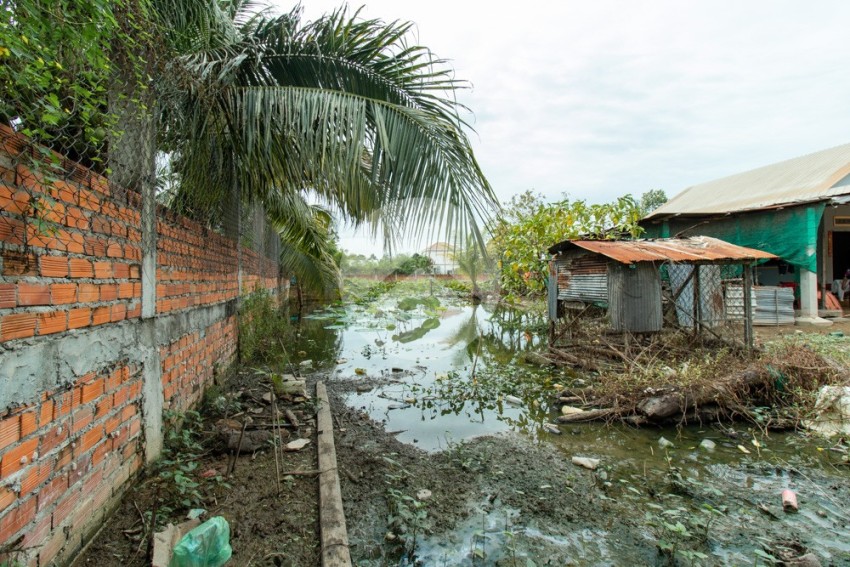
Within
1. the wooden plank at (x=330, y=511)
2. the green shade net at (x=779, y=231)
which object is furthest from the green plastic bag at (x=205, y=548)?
the green shade net at (x=779, y=231)

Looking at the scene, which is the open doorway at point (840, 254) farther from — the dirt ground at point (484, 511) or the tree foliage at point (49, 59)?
the tree foliage at point (49, 59)

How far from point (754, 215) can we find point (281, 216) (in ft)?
35.1

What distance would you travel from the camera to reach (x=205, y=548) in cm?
186

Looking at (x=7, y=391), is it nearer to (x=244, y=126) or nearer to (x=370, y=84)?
(x=244, y=126)

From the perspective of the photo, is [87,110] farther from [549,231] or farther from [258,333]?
[549,231]

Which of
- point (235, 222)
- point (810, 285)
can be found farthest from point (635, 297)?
point (810, 285)

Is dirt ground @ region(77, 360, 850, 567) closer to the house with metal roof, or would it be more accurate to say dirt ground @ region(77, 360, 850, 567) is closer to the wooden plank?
the wooden plank

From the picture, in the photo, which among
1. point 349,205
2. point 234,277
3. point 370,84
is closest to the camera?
point 370,84

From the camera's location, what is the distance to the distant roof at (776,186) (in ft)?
35.2

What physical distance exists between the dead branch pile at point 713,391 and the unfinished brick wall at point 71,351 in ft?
12.2

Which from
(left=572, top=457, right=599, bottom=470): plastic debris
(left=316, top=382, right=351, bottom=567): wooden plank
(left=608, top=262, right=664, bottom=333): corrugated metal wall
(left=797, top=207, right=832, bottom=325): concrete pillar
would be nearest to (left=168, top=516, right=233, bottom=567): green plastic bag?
(left=316, top=382, right=351, bottom=567): wooden plank

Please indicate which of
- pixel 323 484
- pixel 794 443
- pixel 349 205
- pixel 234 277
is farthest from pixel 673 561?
pixel 234 277

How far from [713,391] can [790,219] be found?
7828mm

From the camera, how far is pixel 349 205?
387 cm
